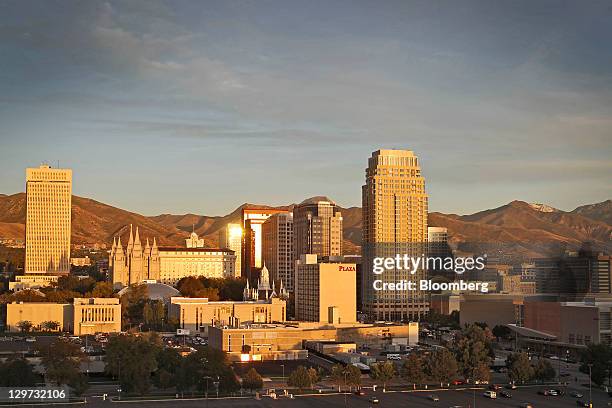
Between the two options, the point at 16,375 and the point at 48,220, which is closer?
the point at 16,375

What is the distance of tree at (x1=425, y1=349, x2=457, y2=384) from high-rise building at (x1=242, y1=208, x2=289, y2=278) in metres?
89.2

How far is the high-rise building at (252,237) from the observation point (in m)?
148

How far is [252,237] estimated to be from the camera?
5910 inches

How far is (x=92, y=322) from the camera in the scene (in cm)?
9300

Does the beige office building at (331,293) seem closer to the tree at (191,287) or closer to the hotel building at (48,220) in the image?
the tree at (191,287)

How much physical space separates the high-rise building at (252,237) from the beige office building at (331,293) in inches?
2128

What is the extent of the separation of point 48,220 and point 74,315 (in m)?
51.8

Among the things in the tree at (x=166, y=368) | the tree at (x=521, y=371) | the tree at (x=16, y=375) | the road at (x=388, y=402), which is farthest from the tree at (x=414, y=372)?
the tree at (x=16, y=375)

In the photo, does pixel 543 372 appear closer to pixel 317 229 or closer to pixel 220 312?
pixel 220 312

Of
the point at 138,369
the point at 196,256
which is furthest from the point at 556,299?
the point at 196,256

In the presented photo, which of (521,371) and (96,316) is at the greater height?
(96,316)

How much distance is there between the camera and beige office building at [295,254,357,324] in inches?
3514

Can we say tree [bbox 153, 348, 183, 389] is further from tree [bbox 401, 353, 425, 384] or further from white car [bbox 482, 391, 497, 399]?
white car [bbox 482, 391, 497, 399]

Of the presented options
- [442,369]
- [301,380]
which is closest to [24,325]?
[301,380]
